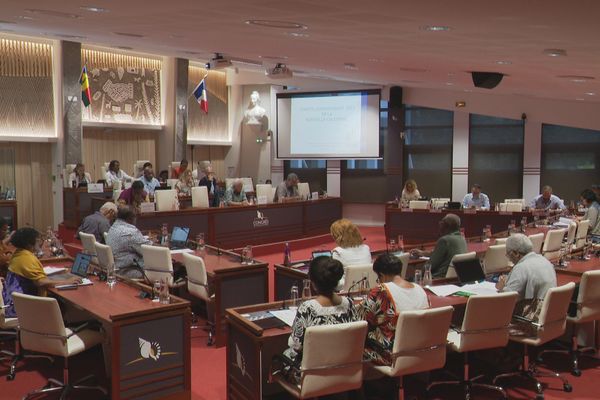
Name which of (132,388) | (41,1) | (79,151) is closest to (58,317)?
(132,388)

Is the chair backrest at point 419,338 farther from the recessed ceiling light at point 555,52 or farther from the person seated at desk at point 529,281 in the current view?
the recessed ceiling light at point 555,52

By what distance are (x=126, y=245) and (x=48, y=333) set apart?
6.06 ft

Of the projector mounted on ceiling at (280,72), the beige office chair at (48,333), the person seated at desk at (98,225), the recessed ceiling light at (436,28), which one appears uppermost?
the projector mounted on ceiling at (280,72)

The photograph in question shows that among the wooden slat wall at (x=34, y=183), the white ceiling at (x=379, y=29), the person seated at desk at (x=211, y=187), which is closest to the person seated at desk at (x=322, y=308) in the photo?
the white ceiling at (x=379, y=29)

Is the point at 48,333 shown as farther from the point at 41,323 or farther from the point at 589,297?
the point at 589,297

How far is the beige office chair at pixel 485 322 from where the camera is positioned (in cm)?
390

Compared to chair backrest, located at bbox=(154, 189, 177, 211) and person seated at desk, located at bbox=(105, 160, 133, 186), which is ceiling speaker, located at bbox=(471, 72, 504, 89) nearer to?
chair backrest, located at bbox=(154, 189, 177, 211)

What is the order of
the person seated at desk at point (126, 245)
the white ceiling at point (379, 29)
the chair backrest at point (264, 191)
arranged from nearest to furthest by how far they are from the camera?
the white ceiling at point (379, 29), the person seated at desk at point (126, 245), the chair backrest at point (264, 191)

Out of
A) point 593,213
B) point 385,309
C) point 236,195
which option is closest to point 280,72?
point 236,195

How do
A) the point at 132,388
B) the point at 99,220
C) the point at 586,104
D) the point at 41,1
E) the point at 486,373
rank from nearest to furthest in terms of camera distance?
the point at 132,388 → the point at 41,1 → the point at 486,373 → the point at 99,220 → the point at 586,104

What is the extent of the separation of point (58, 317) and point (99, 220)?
3227 millimetres

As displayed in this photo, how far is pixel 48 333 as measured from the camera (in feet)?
13.2

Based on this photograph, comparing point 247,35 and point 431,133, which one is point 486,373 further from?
point 431,133

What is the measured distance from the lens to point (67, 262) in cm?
580
